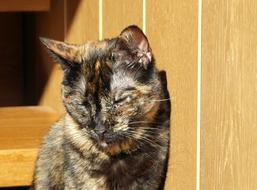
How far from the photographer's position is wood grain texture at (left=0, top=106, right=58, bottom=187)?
164cm

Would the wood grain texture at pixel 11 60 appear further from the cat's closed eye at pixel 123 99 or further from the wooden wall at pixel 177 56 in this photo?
the cat's closed eye at pixel 123 99

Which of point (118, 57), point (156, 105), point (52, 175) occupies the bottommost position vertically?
point (52, 175)

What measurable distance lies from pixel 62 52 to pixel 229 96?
42 cm

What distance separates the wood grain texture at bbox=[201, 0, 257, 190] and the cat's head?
15cm

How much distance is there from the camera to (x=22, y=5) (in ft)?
6.63

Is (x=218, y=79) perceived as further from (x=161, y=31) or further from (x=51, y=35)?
(x=51, y=35)

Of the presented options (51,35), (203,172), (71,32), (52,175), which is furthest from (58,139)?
(51,35)

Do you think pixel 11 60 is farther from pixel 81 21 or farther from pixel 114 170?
pixel 114 170

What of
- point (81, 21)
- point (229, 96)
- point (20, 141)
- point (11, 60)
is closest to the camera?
point (229, 96)

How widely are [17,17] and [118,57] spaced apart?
1.49 m

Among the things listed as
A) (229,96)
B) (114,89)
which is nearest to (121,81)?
(114,89)

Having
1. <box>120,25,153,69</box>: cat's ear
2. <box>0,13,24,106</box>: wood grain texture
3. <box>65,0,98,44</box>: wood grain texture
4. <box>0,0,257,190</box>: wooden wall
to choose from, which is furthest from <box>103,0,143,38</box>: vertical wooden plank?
<box>0,13,24,106</box>: wood grain texture

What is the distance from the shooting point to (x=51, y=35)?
2264mm

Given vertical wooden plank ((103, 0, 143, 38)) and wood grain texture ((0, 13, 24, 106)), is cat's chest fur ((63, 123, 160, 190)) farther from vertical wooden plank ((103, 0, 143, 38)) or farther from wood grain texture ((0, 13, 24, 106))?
wood grain texture ((0, 13, 24, 106))
